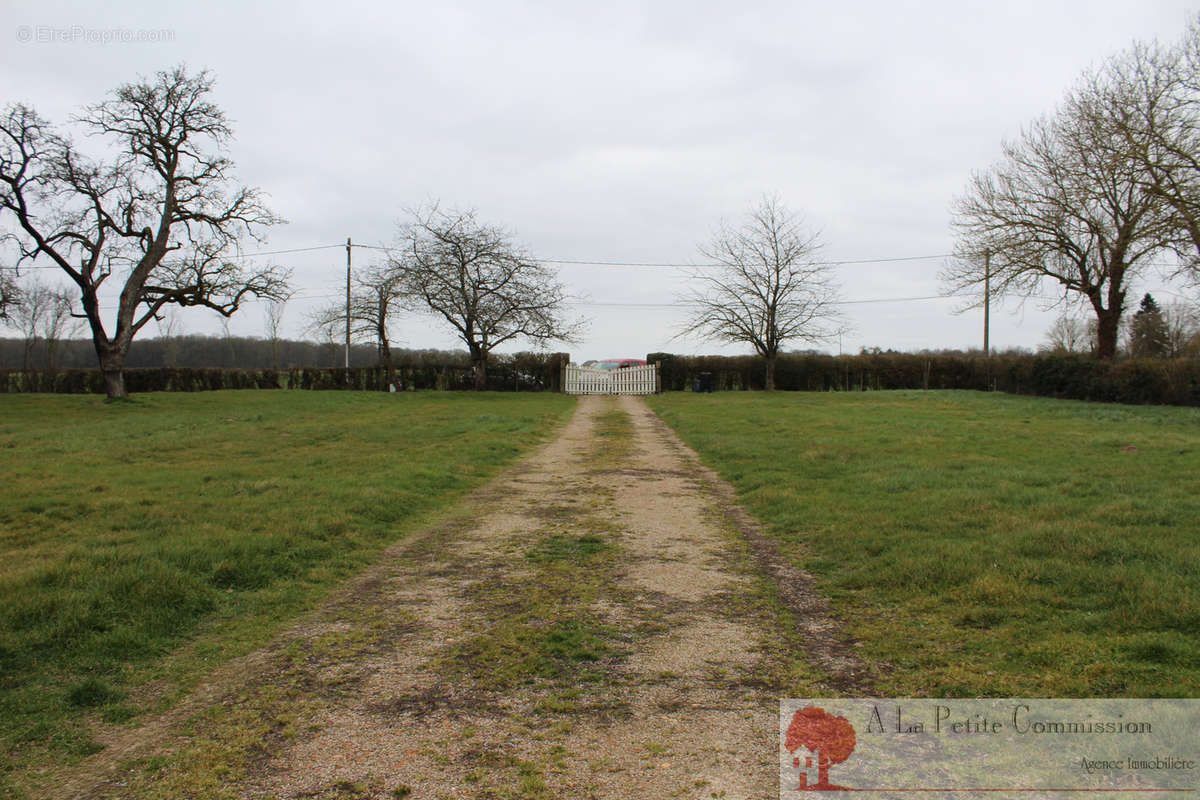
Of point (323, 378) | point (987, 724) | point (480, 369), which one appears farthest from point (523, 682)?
point (323, 378)

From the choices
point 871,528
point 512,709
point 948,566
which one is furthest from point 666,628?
point 871,528

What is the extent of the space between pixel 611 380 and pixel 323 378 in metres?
14.4

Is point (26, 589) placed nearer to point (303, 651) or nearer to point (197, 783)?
point (303, 651)

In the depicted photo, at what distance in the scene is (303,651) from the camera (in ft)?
12.9

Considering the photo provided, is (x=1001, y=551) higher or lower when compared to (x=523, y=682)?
higher

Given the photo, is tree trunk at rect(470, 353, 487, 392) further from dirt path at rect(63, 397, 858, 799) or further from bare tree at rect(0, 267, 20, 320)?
dirt path at rect(63, 397, 858, 799)

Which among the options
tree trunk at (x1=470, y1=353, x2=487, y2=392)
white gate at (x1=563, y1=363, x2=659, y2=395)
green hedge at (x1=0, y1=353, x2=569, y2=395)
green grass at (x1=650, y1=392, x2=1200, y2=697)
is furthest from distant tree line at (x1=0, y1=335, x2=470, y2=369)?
green grass at (x1=650, y1=392, x2=1200, y2=697)

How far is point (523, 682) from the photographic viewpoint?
11.4 ft

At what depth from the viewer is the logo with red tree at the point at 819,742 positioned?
2.61 meters

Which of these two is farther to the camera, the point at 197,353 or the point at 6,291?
the point at 197,353

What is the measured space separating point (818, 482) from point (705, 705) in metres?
6.17

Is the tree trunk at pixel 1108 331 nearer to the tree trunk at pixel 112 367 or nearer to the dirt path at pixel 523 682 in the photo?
the dirt path at pixel 523 682

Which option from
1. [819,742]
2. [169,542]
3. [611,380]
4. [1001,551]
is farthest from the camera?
[611,380]

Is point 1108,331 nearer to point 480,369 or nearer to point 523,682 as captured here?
point 480,369
